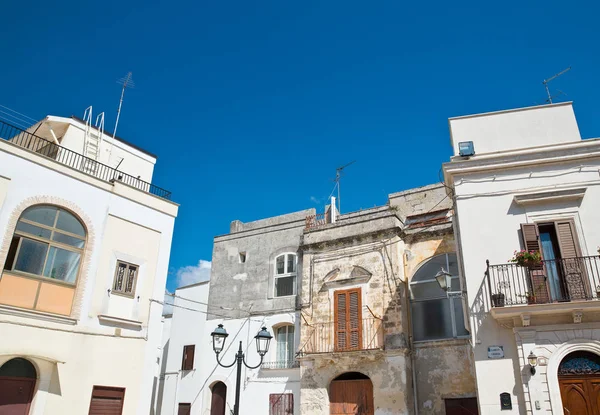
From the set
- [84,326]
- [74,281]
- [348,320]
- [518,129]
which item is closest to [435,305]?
[348,320]

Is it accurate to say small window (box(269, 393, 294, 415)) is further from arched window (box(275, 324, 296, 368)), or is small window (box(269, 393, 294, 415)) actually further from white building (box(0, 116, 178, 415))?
white building (box(0, 116, 178, 415))

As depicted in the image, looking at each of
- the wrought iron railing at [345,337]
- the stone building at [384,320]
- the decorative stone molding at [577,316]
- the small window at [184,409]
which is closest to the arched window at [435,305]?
the stone building at [384,320]

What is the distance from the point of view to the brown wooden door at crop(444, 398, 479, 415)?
1474 centimetres

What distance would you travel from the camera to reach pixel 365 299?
57.6 feet

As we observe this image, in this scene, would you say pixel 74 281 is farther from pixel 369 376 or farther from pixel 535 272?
pixel 535 272

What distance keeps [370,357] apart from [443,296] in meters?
3.29

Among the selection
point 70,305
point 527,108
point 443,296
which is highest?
point 527,108

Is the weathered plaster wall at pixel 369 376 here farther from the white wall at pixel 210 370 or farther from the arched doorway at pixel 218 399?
the arched doorway at pixel 218 399

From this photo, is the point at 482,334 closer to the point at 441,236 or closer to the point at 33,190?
the point at 441,236

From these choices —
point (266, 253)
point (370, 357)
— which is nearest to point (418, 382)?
point (370, 357)

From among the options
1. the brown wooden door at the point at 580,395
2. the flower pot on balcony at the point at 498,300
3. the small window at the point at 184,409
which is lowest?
the small window at the point at 184,409

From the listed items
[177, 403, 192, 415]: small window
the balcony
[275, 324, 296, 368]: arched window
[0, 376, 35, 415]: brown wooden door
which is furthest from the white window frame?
[0, 376, 35, 415]: brown wooden door

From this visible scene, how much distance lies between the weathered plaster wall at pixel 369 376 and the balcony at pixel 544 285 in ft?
18.6

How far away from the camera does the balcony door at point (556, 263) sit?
35.6 ft
